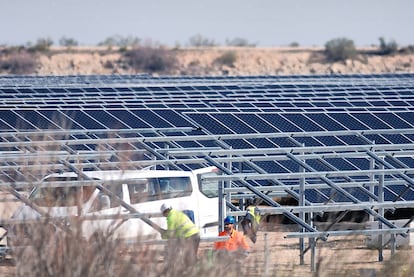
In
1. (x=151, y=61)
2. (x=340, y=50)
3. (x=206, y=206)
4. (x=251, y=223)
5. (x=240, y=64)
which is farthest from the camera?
(x=340, y=50)

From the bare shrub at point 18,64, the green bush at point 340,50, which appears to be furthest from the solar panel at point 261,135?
the green bush at point 340,50

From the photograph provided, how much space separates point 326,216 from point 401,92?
15198 millimetres

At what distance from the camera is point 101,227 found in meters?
9.88

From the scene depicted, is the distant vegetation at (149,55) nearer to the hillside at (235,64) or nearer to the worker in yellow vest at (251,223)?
the hillside at (235,64)

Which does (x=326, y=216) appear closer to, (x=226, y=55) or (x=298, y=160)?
(x=298, y=160)

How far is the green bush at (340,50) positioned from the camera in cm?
11284

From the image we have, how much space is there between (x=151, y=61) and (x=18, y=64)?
12.4 metres

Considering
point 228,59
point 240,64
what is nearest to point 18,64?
point 228,59

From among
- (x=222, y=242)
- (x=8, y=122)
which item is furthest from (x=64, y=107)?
(x=222, y=242)

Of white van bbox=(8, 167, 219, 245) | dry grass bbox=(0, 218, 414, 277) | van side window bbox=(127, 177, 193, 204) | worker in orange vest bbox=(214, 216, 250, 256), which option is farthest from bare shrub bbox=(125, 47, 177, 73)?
dry grass bbox=(0, 218, 414, 277)

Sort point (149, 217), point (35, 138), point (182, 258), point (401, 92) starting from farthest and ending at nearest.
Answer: point (401, 92) → point (35, 138) → point (149, 217) → point (182, 258)

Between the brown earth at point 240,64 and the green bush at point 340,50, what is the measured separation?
83 cm

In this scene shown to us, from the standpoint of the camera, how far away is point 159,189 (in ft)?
63.8

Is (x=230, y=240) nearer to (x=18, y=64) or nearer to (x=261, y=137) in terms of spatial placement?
(x=261, y=137)
